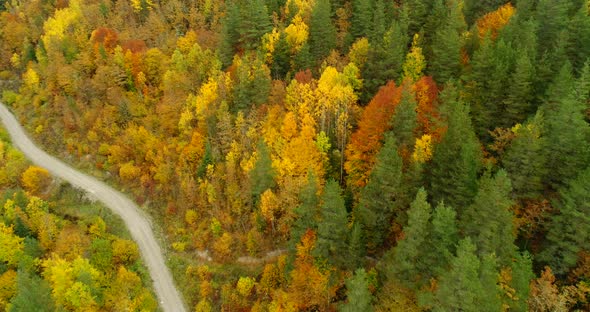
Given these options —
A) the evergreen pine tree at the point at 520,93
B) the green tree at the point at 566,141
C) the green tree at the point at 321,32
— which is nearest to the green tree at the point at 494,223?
the green tree at the point at 566,141

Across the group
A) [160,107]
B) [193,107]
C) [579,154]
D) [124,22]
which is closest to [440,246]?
[579,154]

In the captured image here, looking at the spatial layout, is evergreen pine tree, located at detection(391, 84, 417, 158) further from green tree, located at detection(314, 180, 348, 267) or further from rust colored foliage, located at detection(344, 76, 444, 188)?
green tree, located at detection(314, 180, 348, 267)

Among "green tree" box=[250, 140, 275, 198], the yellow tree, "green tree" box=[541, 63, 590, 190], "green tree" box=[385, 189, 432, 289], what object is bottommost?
the yellow tree

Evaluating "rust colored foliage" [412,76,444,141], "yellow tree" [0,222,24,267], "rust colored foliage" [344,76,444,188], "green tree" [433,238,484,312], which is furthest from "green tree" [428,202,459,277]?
"yellow tree" [0,222,24,267]

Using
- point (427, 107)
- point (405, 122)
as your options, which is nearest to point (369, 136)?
point (405, 122)

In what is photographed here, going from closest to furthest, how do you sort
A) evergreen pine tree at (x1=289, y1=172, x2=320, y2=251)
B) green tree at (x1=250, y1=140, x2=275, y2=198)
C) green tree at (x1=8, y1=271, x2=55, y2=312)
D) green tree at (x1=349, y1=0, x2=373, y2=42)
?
evergreen pine tree at (x1=289, y1=172, x2=320, y2=251) < green tree at (x1=8, y1=271, x2=55, y2=312) < green tree at (x1=250, y1=140, x2=275, y2=198) < green tree at (x1=349, y1=0, x2=373, y2=42)

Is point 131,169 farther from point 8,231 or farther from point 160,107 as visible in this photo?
point 8,231

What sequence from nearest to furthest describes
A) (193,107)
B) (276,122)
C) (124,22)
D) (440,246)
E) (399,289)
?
1. (440,246)
2. (399,289)
3. (276,122)
4. (193,107)
5. (124,22)
